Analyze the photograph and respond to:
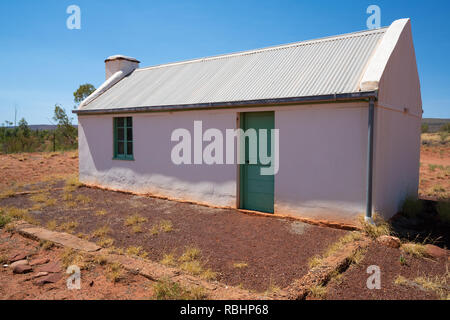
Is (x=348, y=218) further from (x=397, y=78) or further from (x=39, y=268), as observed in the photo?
(x=39, y=268)

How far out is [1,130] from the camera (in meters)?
26.4

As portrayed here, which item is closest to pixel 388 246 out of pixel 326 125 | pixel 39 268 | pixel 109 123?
pixel 326 125

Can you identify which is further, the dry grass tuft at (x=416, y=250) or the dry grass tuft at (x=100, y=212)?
the dry grass tuft at (x=100, y=212)

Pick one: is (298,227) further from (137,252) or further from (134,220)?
(134,220)

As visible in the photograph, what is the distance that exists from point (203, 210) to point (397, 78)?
5.16 m

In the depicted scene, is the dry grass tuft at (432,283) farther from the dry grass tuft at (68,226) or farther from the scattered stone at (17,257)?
the dry grass tuft at (68,226)

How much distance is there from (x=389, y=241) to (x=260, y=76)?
4.76 meters

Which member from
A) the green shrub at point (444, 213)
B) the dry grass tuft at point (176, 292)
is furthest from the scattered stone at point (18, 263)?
the green shrub at point (444, 213)

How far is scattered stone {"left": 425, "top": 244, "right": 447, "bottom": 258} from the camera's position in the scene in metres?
4.86

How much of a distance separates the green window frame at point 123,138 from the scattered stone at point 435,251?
7694 mm

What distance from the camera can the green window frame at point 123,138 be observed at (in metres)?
9.97
